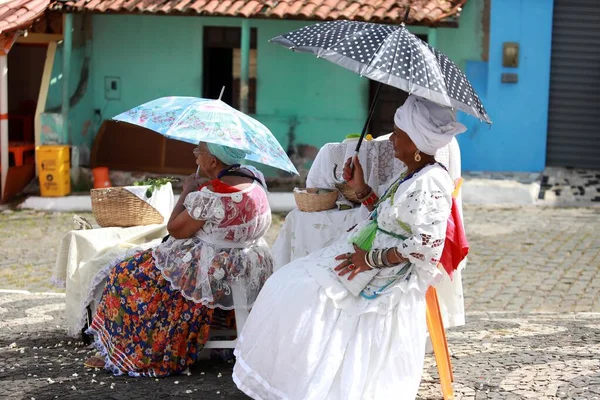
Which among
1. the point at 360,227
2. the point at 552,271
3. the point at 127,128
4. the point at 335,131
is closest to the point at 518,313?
the point at 552,271

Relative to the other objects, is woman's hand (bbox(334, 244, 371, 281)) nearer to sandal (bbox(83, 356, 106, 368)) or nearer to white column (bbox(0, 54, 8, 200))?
sandal (bbox(83, 356, 106, 368))

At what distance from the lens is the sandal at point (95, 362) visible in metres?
5.86

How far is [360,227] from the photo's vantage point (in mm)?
5180

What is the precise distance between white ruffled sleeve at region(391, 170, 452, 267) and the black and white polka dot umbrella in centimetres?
41

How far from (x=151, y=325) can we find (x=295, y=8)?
840 cm

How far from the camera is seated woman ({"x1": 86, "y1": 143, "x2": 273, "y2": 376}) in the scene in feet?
18.7

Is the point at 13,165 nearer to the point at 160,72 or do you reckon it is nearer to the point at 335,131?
the point at 160,72

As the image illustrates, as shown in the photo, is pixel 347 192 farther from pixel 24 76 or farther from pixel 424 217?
pixel 24 76

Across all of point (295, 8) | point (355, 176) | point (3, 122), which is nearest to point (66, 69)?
point (3, 122)

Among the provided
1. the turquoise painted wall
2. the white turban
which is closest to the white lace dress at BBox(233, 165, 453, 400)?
the white turban

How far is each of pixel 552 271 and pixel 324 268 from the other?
5.05 metres

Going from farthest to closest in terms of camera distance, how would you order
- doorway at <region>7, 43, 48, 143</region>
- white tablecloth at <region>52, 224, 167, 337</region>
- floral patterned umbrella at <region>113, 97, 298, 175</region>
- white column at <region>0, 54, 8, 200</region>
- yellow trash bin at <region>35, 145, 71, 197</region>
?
doorway at <region>7, 43, 48, 143</region> → yellow trash bin at <region>35, 145, 71, 197</region> → white column at <region>0, 54, 8, 200</region> → white tablecloth at <region>52, 224, 167, 337</region> → floral patterned umbrella at <region>113, 97, 298, 175</region>

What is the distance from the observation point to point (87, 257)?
643cm

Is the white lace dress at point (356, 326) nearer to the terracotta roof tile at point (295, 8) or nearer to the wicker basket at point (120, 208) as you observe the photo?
the wicker basket at point (120, 208)
